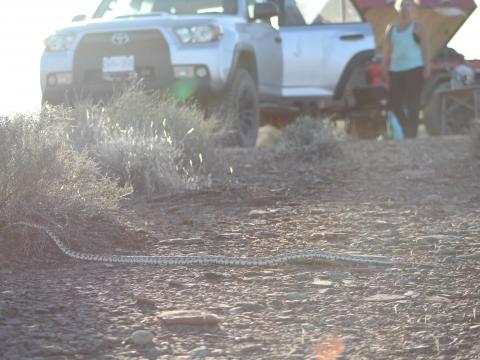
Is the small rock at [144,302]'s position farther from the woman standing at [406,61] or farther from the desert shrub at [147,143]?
the woman standing at [406,61]

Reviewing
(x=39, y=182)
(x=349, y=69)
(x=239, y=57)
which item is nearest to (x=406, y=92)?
(x=349, y=69)

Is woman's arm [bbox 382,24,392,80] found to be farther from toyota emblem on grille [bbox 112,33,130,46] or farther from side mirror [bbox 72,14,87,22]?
side mirror [bbox 72,14,87,22]

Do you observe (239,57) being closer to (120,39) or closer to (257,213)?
(120,39)

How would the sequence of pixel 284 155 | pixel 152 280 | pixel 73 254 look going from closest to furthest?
pixel 152 280 → pixel 73 254 → pixel 284 155

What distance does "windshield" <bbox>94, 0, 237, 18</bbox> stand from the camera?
35.4 feet

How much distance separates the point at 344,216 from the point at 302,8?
8.05 m

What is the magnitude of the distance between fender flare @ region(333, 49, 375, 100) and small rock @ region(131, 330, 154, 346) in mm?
9733

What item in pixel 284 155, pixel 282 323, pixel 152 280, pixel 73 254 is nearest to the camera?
pixel 282 323

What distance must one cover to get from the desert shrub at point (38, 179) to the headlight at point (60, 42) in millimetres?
5396

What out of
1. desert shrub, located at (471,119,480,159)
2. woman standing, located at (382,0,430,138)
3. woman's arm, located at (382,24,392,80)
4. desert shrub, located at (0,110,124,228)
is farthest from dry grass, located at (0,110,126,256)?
woman's arm, located at (382,24,392,80)

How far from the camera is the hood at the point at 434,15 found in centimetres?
1416

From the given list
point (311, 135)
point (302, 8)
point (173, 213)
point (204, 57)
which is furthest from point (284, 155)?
point (302, 8)

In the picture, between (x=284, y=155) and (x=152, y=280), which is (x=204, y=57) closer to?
(x=284, y=155)

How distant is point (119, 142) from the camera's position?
7.11 metres
